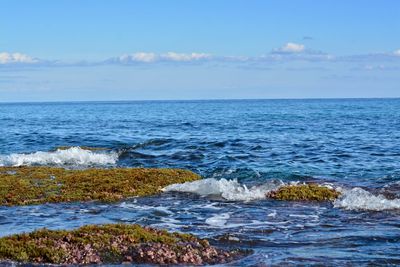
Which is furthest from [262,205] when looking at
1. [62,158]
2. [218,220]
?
[62,158]

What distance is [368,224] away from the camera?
18.8 metres

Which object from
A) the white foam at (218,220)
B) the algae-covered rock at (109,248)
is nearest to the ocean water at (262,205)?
the white foam at (218,220)

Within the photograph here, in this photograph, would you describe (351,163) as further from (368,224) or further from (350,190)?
(368,224)

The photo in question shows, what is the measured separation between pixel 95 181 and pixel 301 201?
377 inches

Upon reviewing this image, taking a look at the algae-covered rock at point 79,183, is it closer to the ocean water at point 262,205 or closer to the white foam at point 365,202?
the ocean water at point 262,205

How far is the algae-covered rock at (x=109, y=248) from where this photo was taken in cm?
1357

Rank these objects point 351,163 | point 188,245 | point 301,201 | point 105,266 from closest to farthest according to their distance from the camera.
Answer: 1. point 105,266
2. point 188,245
3. point 301,201
4. point 351,163

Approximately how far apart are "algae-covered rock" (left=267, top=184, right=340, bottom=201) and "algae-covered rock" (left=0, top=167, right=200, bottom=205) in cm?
532

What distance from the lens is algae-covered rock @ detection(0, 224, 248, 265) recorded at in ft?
44.5

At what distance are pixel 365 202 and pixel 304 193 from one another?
9.83 ft

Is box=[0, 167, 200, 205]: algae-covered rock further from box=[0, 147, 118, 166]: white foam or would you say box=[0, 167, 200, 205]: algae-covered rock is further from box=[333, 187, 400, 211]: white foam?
box=[333, 187, 400, 211]: white foam

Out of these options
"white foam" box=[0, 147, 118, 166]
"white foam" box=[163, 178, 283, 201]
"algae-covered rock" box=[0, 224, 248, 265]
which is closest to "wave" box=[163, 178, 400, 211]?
"white foam" box=[163, 178, 283, 201]

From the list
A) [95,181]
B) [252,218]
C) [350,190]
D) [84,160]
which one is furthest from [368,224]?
[84,160]

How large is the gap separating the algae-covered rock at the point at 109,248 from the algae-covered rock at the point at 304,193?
9.32 meters
